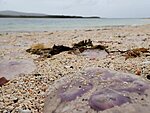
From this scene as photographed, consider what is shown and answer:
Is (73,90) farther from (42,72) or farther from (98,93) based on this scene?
(42,72)

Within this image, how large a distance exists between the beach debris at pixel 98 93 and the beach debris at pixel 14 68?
162 cm

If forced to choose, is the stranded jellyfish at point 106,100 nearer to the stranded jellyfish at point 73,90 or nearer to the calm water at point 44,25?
the stranded jellyfish at point 73,90

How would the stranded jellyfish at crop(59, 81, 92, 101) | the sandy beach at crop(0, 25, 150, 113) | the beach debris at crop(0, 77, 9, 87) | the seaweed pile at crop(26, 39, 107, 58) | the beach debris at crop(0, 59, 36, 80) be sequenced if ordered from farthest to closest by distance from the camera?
1. the seaweed pile at crop(26, 39, 107, 58)
2. the beach debris at crop(0, 59, 36, 80)
3. the beach debris at crop(0, 77, 9, 87)
4. the sandy beach at crop(0, 25, 150, 113)
5. the stranded jellyfish at crop(59, 81, 92, 101)

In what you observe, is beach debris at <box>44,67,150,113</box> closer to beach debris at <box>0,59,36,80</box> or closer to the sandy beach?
the sandy beach

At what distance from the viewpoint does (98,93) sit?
267cm

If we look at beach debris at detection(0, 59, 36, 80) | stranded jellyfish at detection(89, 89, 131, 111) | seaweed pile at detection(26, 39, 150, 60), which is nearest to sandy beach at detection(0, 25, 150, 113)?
beach debris at detection(0, 59, 36, 80)

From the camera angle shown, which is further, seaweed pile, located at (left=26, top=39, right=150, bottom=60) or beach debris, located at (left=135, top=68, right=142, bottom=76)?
seaweed pile, located at (left=26, top=39, right=150, bottom=60)

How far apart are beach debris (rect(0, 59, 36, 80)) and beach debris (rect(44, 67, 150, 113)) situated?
162 centimetres

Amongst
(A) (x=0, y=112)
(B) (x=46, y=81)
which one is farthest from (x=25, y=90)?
(A) (x=0, y=112)

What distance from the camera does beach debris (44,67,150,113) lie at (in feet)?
8.36

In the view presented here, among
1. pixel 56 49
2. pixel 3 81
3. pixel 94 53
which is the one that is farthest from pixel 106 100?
pixel 56 49

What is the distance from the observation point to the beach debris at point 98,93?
2.55m

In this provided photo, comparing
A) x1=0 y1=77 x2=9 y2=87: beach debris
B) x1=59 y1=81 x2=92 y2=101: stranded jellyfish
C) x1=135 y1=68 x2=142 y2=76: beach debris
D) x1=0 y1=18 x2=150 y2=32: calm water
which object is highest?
x1=59 y1=81 x2=92 y2=101: stranded jellyfish

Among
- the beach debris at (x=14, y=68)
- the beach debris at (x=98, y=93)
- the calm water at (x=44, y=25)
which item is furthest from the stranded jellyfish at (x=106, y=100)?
the calm water at (x=44, y=25)
